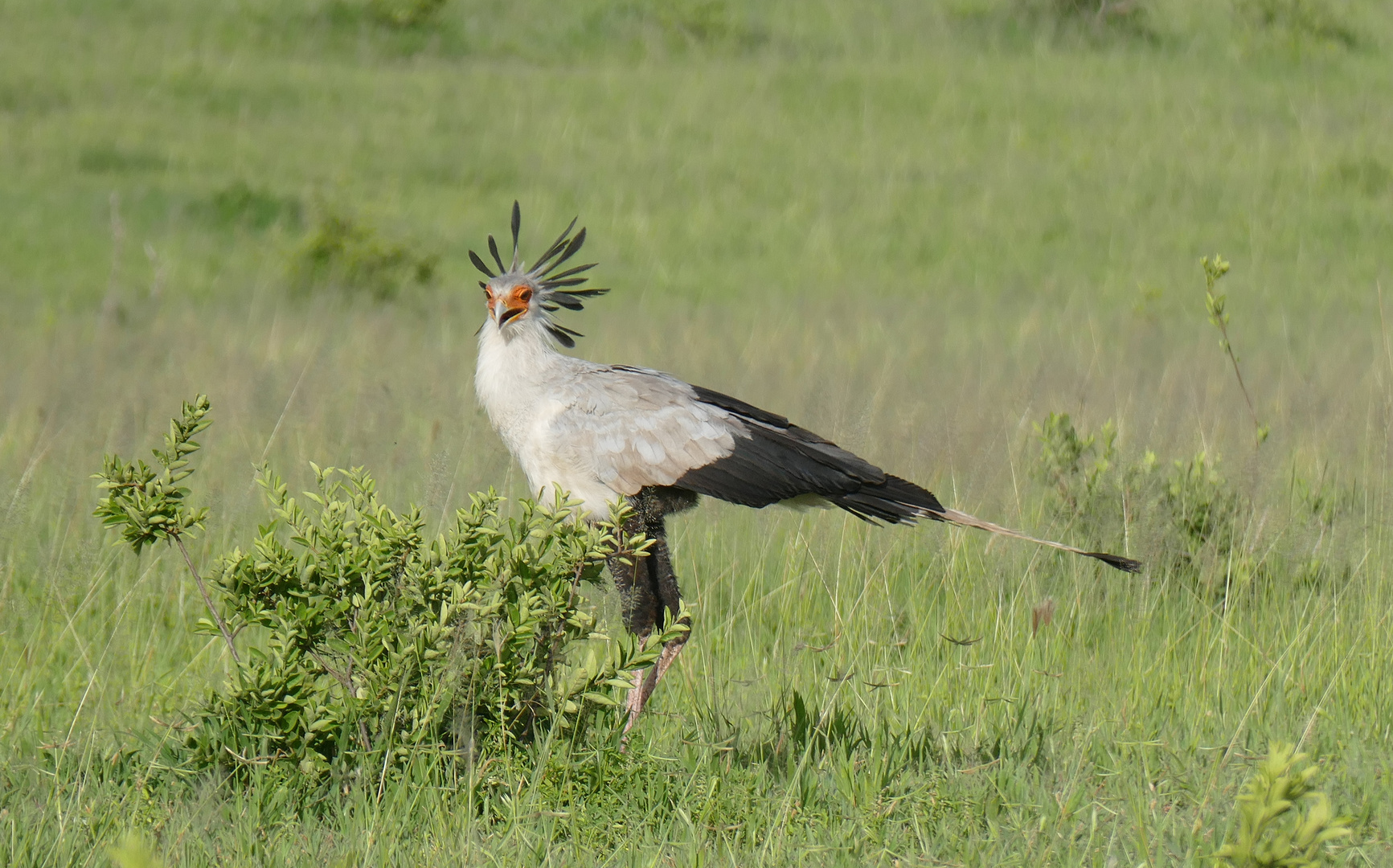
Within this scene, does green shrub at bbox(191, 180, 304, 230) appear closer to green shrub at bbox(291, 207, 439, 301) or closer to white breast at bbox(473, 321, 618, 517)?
green shrub at bbox(291, 207, 439, 301)

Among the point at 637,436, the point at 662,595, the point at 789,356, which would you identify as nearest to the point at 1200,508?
the point at 662,595

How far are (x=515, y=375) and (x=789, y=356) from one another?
4636 millimetres

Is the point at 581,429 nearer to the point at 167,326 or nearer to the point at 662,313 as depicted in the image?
the point at 167,326

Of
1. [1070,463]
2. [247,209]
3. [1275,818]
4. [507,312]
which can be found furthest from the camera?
[247,209]

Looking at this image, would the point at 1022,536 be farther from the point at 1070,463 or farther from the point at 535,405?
the point at 1070,463

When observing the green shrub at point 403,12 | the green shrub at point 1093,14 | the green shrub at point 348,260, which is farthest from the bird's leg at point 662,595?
the green shrub at point 1093,14

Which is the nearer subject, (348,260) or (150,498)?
(150,498)

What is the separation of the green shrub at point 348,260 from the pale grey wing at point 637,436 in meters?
7.26

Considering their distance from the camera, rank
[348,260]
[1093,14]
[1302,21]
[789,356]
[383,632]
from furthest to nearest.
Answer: [1093,14] < [1302,21] < [348,260] < [789,356] < [383,632]

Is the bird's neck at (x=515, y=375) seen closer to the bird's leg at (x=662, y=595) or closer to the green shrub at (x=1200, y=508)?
the bird's leg at (x=662, y=595)

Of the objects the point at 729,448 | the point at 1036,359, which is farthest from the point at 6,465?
the point at 1036,359

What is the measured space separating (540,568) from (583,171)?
11977 millimetres

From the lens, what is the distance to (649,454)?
353 cm

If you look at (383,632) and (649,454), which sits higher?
(649,454)
